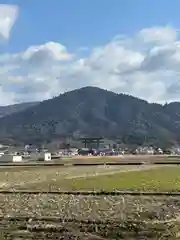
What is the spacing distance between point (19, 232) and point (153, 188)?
1944cm

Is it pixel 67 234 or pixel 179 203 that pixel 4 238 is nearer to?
pixel 67 234

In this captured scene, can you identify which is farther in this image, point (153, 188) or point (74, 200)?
point (153, 188)

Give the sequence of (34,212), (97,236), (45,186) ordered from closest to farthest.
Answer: (97,236), (34,212), (45,186)

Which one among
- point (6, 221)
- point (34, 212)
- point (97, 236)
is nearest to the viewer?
point (97, 236)

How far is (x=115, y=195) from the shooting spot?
37.6m

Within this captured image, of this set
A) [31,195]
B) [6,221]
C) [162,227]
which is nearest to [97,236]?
[162,227]

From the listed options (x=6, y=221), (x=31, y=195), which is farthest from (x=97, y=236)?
(x=31, y=195)

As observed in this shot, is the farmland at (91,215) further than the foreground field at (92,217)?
Yes

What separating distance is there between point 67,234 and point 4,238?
2.73 metres

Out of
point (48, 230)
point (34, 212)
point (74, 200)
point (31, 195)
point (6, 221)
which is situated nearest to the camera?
point (48, 230)

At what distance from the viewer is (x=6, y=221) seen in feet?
89.0

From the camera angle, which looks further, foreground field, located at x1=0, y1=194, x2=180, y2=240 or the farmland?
the farmland

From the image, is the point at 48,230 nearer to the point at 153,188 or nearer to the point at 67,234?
the point at 67,234

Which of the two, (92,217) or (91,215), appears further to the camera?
(91,215)
